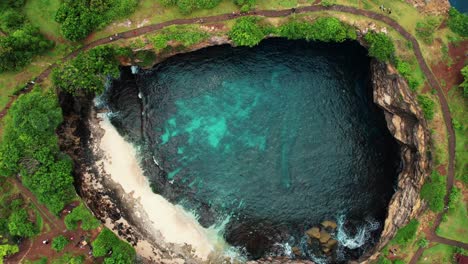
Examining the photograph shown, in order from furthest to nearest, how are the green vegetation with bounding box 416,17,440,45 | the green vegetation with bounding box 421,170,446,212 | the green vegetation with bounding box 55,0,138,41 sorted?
the green vegetation with bounding box 416,17,440,45 < the green vegetation with bounding box 55,0,138,41 < the green vegetation with bounding box 421,170,446,212

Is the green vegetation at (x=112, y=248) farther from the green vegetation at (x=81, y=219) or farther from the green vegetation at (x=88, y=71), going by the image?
the green vegetation at (x=88, y=71)

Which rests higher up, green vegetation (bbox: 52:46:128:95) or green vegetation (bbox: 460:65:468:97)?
green vegetation (bbox: 460:65:468:97)

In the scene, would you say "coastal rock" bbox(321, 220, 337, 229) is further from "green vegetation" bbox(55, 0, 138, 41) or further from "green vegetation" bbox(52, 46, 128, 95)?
"green vegetation" bbox(55, 0, 138, 41)

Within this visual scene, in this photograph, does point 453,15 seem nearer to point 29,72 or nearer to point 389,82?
point 389,82

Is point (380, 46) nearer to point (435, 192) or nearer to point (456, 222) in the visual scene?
point (435, 192)

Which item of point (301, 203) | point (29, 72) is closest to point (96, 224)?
point (29, 72)

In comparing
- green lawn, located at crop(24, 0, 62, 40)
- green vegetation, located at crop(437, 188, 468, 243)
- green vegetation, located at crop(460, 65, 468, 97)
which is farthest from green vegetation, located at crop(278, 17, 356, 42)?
green lawn, located at crop(24, 0, 62, 40)
